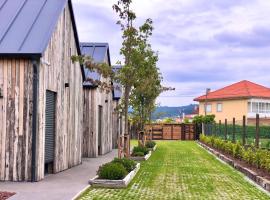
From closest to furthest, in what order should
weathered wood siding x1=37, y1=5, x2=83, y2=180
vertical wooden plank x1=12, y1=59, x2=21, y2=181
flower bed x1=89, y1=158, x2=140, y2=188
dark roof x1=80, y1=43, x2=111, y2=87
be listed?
1. flower bed x1=89, y1=158, x2=140, y2=188
2. vertical wooden plank x1=12, y1=59, x2=21, y2=181
3. weathered wood siding x1=37, y1=5, x2=83, y2=180
4. dark roof x1=80, y1=43, x2=111, y2=87

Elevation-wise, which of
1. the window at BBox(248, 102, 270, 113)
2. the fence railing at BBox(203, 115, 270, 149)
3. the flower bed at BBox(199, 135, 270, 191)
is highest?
the window at BBox(248, 102, 270, 113)

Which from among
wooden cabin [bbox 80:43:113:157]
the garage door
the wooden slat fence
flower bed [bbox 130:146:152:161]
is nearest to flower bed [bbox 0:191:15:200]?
the garage door

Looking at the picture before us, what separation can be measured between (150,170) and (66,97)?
3905 millimetres

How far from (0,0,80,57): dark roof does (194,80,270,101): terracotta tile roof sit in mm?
55757

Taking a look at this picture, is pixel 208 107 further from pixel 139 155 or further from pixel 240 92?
pixel 139 155

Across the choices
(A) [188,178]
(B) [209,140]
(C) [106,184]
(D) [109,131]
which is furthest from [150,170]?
(B) [209,140]

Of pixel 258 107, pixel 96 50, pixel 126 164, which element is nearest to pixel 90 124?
pixel 96 50

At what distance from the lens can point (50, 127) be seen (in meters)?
16.5

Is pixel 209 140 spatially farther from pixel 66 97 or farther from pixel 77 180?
pixel 77 180

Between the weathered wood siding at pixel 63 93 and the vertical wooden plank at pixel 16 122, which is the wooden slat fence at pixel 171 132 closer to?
the weathered wood siding at pixel 63 93

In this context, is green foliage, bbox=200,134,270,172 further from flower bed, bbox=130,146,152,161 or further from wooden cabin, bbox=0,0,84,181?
wooden cabin, bbox=0,0,84,181

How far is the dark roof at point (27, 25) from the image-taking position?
1414 cm

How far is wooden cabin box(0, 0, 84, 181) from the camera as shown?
14.1 meters

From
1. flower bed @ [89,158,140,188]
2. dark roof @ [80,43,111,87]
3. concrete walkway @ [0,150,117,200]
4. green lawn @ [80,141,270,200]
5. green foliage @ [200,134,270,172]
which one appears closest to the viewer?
concrete walkway @ [0,150,117,200]
